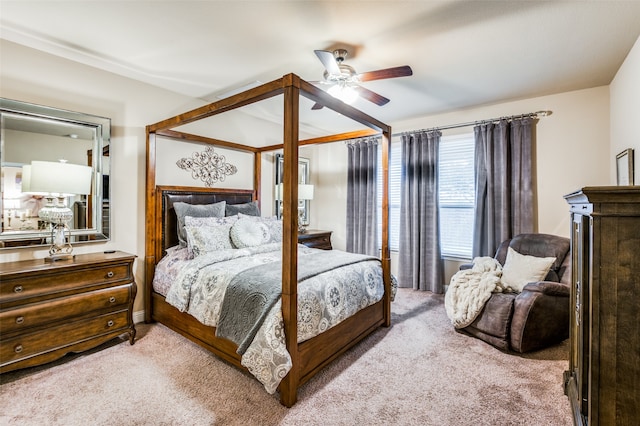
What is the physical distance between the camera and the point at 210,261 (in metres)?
2.62

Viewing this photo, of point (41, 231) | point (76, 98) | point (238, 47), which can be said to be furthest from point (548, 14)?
point (41, 231)

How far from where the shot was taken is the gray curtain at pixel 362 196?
4.81 meters

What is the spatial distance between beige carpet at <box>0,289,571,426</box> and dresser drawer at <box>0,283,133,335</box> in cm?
40

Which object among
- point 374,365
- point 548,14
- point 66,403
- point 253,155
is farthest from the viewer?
point 253,155

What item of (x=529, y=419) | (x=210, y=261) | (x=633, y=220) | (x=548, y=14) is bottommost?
(x=529, y=419)

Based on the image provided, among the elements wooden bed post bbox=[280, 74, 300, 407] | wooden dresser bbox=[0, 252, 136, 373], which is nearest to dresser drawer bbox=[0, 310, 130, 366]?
wooden dresser bbox=[0, 252, 136, 373]

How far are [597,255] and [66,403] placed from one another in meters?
2.93

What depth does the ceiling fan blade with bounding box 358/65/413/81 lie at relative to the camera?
2211 millimetres

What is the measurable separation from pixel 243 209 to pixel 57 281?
1.97m

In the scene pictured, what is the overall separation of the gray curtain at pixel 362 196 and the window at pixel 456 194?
998mm

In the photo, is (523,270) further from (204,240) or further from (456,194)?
(204,240)

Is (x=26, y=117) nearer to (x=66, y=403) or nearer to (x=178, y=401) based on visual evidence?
(x=66, y=403)

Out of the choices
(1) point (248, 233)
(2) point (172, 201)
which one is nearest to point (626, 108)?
(1) point (248, 233)

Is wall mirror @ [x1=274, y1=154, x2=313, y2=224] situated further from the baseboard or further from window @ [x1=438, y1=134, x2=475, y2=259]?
the baseboard
